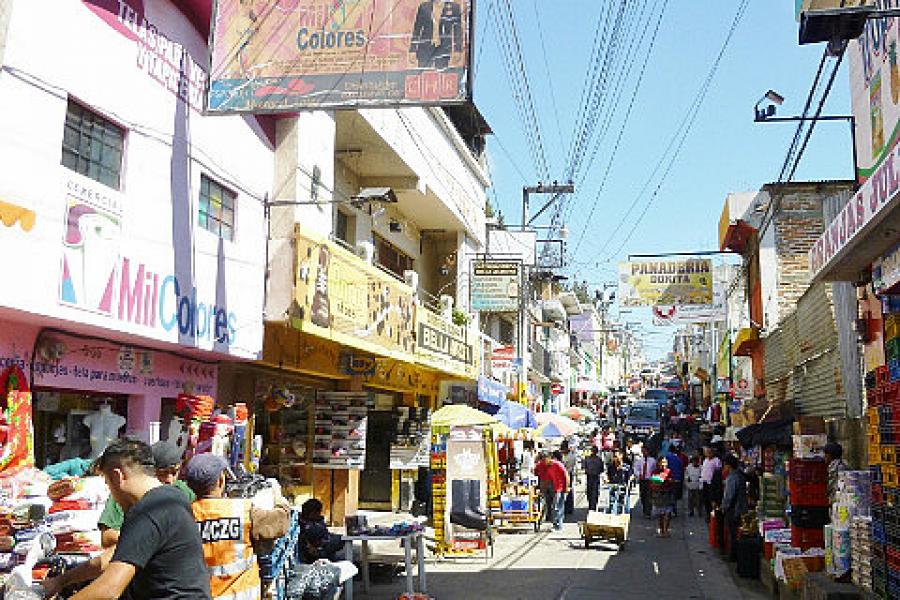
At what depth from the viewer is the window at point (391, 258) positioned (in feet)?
67.2

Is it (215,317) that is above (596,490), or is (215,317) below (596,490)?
above

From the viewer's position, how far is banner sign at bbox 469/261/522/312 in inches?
906

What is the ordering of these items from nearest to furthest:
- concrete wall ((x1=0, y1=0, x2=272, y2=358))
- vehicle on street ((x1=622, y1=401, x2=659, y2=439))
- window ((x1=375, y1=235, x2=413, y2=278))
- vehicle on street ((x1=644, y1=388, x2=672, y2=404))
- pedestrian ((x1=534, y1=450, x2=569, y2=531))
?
concrete wall ((x1=0, y1=0, x2=272, y2=358)), pedestrian ((x1=534, y1=450, x2=569, y2=531)), window ((x1=375, y1=235, x2=413, y2=278)), vehicle on street ((x1=622, y1=401, x2=659, y2=439)), vehicle on street ((x1=644, y1=388, x2=672, y2=404))

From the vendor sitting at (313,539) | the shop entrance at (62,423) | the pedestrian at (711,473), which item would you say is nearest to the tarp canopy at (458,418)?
the pedestrian at (711,473)

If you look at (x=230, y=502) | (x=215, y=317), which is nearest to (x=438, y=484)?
(x=215, y=317)

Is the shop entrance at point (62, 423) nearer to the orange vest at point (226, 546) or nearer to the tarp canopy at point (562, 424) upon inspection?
the orange vest at point (226, 546)

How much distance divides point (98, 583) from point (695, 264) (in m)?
21.0

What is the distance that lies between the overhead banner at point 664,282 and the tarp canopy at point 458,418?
802 centimetres

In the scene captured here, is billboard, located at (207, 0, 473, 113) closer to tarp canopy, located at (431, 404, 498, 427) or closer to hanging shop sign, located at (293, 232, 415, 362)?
hanging shop sign, located at (293, 232, 415, 362)

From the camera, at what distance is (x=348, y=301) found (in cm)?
1294

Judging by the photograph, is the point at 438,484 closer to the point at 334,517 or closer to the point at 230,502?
the point at 334,517

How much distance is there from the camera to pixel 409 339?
652 inches

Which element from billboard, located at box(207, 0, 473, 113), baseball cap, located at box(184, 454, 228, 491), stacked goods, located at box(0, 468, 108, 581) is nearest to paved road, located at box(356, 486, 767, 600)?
stacked goods, located at box(0, 468, 108, 581)

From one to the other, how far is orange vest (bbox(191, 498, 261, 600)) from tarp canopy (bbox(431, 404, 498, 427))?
32.2ft
